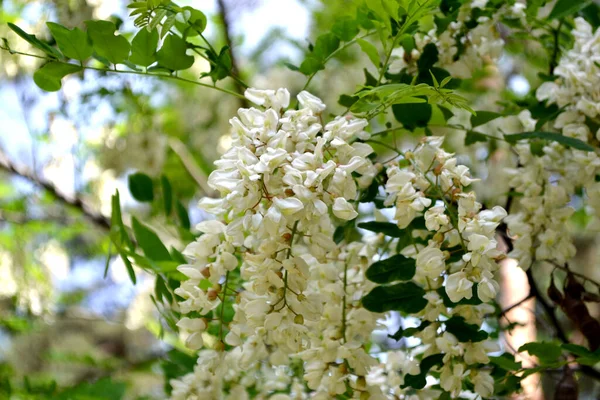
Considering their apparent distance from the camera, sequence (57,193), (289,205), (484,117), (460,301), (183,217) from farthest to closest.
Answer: (57,193) → (183,217) → (484,117) → (460,301) → (289,205)

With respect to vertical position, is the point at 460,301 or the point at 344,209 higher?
the point at 344,209

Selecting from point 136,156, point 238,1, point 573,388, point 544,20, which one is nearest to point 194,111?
point 238,1

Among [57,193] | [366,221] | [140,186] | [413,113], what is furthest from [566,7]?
[57,193]

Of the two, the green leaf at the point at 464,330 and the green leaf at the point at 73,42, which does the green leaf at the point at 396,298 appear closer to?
the green leaf at the point at 464,330

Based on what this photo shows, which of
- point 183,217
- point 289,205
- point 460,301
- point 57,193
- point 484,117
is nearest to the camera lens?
point 289,205

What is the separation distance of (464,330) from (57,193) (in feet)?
3.77

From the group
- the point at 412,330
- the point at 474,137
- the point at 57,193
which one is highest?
the point at 474,137

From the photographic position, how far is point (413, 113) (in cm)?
67

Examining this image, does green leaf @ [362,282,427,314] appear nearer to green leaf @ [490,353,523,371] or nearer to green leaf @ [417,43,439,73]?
green leaf @ [490,353,523,371]

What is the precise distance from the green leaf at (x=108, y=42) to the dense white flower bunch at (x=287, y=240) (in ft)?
0.42

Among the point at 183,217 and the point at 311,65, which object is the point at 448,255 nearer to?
the point at 311,65

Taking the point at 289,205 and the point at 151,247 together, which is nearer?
the point at 289,205

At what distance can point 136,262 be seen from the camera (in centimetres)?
65

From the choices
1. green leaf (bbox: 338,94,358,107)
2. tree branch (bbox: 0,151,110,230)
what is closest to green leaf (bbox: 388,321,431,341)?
green leaf (bbox: 338,94,358,107)
